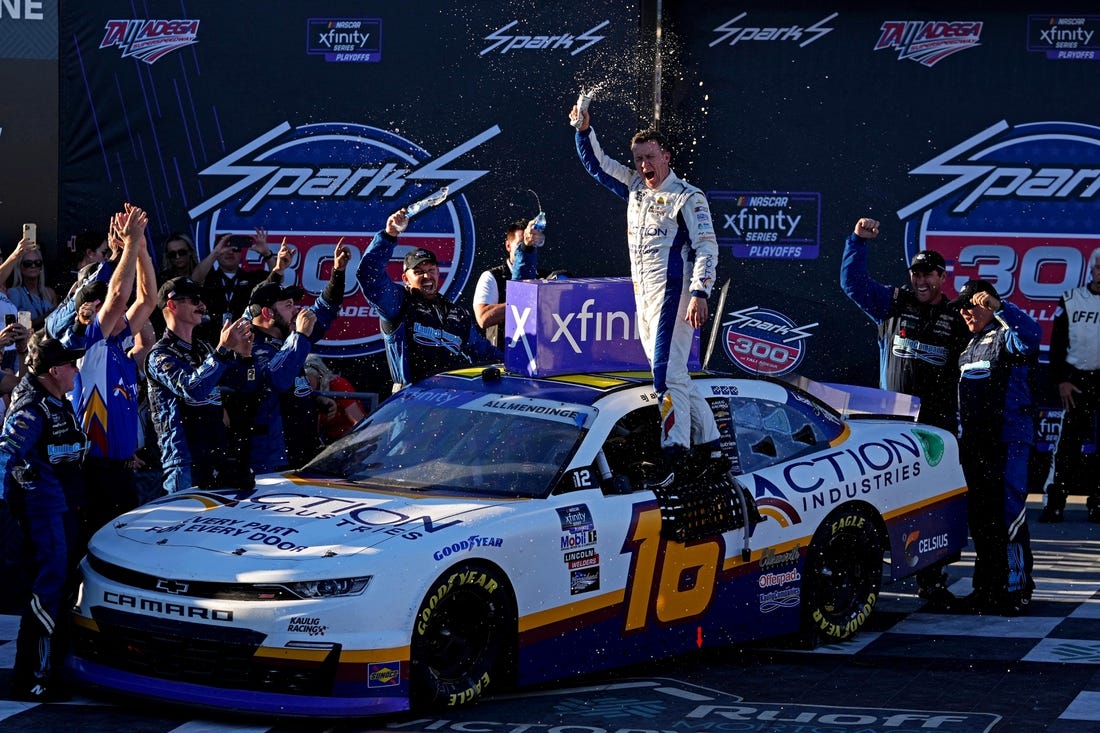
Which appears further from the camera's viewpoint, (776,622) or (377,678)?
(776,622)

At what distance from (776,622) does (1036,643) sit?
1.40 m

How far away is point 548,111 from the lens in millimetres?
13547

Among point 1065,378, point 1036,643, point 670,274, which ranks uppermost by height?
point 670,274

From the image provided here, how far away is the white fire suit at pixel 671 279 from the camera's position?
842 centimetres

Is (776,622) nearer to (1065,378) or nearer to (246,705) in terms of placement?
(246,705)

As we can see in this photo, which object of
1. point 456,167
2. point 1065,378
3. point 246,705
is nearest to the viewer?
point 246,705

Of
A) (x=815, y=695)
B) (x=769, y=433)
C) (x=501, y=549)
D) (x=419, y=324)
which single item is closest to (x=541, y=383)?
(x=769, y=433)

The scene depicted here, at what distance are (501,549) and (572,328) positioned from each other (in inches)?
71.5

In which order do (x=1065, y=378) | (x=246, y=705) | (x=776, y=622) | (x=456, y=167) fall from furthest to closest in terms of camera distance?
(x=456, y=167), (x=1065, y=378), (x=776, y=622), (x=246, y=705)

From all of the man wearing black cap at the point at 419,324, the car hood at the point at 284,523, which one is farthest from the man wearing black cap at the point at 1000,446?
the car hood at the point at 284,523

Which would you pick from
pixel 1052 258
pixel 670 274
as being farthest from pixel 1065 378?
pixel 670 274

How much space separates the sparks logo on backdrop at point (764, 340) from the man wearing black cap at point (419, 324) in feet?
12.6

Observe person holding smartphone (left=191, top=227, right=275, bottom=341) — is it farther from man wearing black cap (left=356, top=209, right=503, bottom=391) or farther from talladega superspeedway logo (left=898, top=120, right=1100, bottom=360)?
talladega superspeedway logo (left=898, top=120, right=1100, bottom=360)

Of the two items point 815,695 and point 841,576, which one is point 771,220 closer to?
point 841,576
